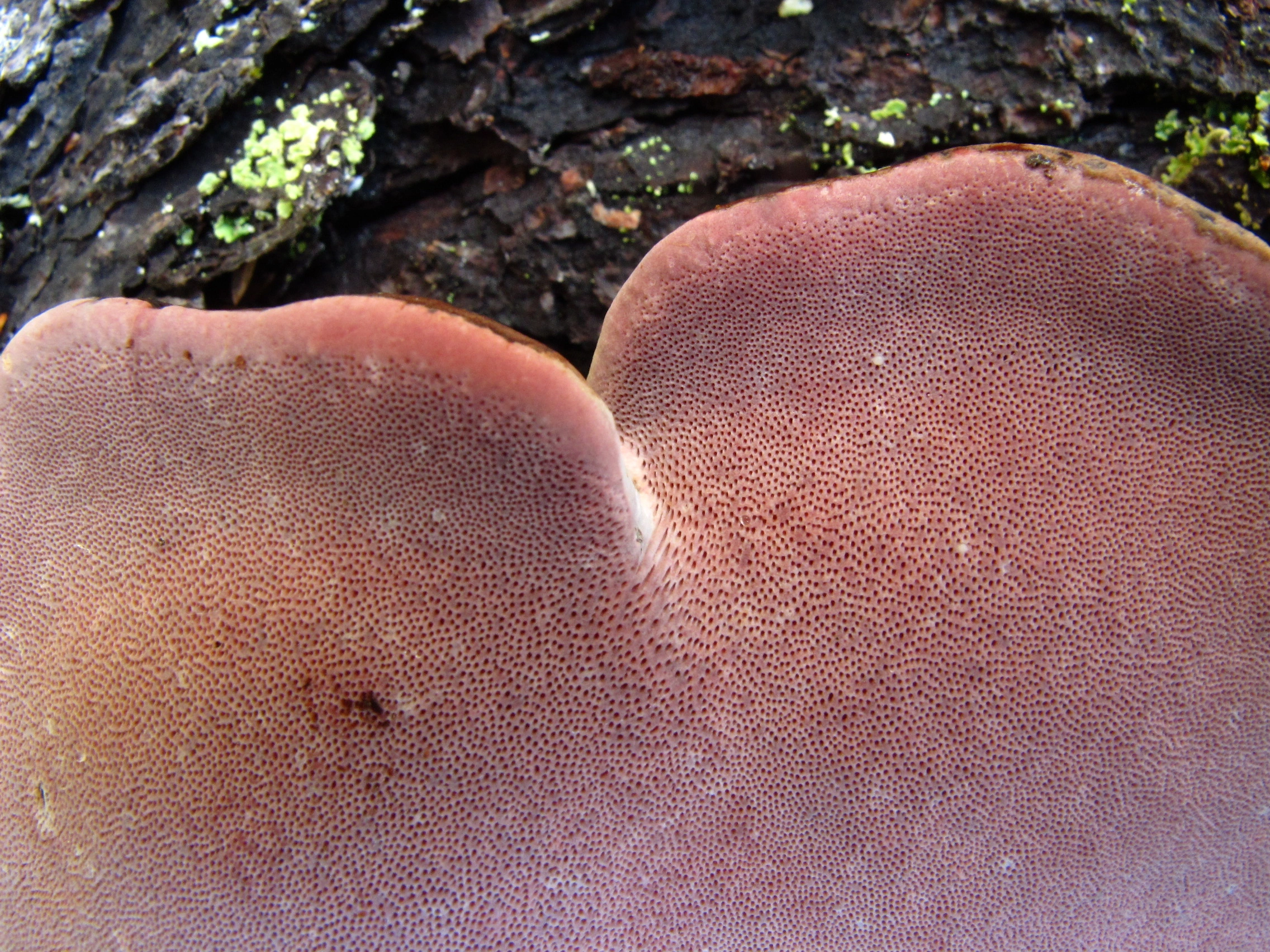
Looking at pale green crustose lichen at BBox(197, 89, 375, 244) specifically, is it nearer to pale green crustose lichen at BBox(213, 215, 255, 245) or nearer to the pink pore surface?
pale green crustose lichen at BBox(213, 215, 255, 245)

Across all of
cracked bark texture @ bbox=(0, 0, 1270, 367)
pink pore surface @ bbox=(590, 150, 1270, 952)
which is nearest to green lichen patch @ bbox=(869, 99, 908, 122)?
cracked bark texture @ bbox=(0, 0, 1270, 367)

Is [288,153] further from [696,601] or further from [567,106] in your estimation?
[696,601]

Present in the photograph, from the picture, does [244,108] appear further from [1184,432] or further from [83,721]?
[1184,432]

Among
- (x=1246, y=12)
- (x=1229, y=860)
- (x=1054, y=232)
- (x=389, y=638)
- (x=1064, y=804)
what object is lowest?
(x=1229, y=860)

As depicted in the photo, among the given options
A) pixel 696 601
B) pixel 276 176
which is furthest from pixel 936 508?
pixel 276 176

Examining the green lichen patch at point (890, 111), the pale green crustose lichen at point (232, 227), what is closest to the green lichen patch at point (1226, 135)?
the green lichen patch at point (890, 111)

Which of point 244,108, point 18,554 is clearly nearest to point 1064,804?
point 18,554

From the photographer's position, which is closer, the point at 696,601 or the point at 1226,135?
the point at 696,601

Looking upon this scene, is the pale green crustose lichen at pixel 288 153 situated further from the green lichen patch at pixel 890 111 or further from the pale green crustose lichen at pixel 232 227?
the green lichen patch at pixel 890 111
